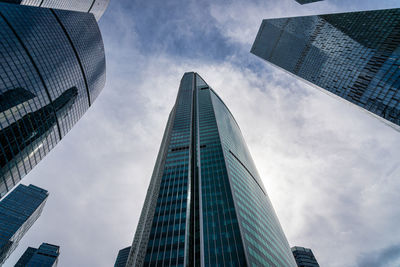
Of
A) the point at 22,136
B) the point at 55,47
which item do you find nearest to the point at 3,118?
the point at 22,136

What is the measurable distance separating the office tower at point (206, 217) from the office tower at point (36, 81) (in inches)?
1869

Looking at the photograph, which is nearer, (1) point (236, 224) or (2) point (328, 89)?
(1) point (236, 224)

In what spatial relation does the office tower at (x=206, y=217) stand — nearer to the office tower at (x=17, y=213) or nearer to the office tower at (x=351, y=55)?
the office tower at (x=351, y=55)

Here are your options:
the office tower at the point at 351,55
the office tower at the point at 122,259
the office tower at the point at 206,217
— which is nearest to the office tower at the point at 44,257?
the office tower at the point at 122,259

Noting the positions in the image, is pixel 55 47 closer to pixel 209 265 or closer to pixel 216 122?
pixel 216 122

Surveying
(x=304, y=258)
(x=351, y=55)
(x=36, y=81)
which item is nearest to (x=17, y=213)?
(x=36, y=81)

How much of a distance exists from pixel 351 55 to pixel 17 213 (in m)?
241

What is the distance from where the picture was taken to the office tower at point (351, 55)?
67625 millimetres

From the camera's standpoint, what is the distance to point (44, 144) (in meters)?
76.1

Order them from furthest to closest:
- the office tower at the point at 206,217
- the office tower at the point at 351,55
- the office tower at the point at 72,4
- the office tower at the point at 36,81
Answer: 1. the office tower at the point at 72,4
2. the office tower at the point at 351,55
3. the office tower at the point at 36,81
4. the office tower at the point at 206,217

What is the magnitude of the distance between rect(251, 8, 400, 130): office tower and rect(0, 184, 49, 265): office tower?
728 feet

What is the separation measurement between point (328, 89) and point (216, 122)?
57.4 metres

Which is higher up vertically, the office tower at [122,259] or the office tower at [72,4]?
the office tower at [72,4]

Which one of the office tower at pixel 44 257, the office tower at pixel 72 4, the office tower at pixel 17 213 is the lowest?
the office tower at pixel 44 257
